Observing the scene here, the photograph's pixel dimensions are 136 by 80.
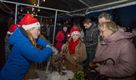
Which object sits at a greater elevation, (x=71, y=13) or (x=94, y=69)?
(x=71, y=13)

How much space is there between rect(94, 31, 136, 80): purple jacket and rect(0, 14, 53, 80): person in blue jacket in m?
0.74

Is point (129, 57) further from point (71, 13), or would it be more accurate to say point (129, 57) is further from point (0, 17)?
point (0, 17)

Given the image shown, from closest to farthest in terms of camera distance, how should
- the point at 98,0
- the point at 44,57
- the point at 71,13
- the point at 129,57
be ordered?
the point at 129,57, the point at 44,57, the point at 98,0, the point at 71,13

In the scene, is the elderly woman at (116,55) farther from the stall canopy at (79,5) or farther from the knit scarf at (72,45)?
the knit scarf at (72,45)

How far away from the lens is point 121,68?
295 cm

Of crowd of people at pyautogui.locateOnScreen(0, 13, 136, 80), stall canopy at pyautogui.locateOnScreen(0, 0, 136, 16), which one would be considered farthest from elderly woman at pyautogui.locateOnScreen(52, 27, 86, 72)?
crowd of people at pyautogui.locateOnScreen(0, 13, 136, 80)

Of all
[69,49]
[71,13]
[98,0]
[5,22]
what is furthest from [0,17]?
[98,0]

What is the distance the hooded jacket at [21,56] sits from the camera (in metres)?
3.11

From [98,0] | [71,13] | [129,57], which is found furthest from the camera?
[71,13]

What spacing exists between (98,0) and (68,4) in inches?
50.1

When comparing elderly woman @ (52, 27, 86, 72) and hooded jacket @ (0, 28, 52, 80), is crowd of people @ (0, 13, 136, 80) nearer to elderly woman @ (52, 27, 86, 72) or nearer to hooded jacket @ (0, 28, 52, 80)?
hooded jacket @ (0, 28, 52, 80)

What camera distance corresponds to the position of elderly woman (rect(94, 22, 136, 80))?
115 inches

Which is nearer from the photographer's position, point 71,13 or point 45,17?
point 71,13

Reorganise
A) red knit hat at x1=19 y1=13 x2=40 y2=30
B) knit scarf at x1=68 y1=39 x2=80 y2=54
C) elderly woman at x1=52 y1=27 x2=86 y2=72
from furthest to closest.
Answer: knit scarf at x1=68 y1=39 x2=80 y2=54 → elderly woman at x1=52 y1=27 x2=86 y2=72 → red knit hat at x1=19 y1=13 x2=40 y2=30
